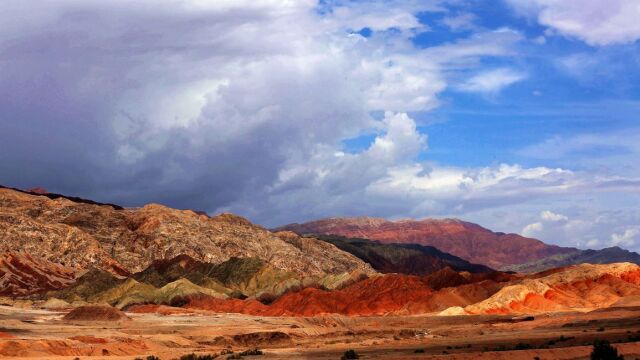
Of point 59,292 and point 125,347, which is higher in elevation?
point 59,292

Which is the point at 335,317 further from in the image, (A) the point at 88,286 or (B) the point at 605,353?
(B) the point at 605,353

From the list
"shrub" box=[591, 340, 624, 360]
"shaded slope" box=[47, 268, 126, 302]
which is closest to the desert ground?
"shrub" box=[591, 340, 624, 360]

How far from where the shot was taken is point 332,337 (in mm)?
94875

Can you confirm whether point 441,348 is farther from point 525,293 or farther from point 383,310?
point 383,310

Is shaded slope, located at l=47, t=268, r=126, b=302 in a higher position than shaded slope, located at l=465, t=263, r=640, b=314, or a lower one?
higher

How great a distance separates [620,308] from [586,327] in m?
26.5

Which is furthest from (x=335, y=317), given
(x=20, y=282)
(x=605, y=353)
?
(x=20, y=282)

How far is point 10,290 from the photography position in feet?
610

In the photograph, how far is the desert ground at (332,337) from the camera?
5741cm

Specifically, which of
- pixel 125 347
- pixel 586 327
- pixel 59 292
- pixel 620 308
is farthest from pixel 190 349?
pixel 59 292

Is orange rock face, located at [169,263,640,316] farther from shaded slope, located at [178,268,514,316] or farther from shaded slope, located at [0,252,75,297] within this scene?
shaded slope, located at [0,252,75,297]

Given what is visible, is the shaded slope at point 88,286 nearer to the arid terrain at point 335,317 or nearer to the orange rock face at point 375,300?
the arid terrain at point 335,317

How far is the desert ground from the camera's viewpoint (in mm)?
57406

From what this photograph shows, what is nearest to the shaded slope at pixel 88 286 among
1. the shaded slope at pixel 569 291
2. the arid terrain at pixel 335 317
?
the arid terrain at pixel 335 317
